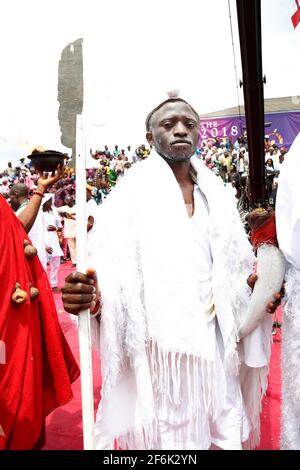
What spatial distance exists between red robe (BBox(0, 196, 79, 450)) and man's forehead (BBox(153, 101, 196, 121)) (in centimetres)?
91

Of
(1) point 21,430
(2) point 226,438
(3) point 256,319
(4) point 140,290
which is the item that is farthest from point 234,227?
(1) point 21,430

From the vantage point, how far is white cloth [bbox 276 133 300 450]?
1.64 m

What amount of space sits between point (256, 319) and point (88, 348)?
82 cm

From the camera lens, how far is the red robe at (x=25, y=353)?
6.37 feet

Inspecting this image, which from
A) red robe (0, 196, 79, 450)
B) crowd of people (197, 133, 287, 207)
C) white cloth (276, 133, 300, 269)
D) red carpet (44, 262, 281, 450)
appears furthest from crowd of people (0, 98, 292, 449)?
crowd of people (197, 133, 287, 207)

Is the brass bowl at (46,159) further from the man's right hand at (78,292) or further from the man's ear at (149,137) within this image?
the man's right hand at (78,292)

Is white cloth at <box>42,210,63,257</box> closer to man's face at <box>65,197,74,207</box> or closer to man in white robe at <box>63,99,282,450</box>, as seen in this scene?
man's face at <box>65,197,74,207</box>

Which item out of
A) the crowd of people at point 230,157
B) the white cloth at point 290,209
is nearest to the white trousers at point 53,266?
the crowd of people at point 230,157

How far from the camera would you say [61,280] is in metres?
8.65

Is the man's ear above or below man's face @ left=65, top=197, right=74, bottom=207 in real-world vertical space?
below

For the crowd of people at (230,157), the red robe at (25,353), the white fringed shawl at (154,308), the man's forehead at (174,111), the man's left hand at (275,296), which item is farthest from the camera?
the crowd of people at (230,157)

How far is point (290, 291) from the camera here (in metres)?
1.71

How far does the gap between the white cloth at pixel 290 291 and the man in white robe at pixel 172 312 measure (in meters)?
0.10

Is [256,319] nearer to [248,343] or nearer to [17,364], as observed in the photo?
[248,343]
